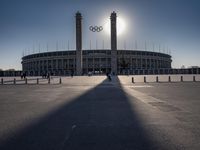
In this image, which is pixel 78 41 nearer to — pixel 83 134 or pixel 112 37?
pixel 112 37

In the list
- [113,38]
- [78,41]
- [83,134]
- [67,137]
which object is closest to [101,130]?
[83,134]

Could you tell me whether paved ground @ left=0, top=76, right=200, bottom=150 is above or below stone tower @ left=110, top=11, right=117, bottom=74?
below

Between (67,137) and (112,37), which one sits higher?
(112,37)

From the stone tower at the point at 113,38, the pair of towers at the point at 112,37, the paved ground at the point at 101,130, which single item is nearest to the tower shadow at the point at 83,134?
the paved ground at the point at 101,130

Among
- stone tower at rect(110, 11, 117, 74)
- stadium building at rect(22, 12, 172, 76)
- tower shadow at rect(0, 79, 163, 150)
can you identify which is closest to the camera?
tower shadow at rect(0, 79, 163, 150)

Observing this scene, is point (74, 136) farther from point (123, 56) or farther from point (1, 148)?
point (123, 56)

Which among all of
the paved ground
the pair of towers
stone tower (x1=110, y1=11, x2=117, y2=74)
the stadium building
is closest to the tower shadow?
the paved ground

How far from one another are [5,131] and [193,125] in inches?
214

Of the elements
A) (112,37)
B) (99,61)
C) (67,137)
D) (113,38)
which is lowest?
(67,137)

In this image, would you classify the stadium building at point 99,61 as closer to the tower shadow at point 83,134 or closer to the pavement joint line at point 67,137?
the tower shadow at point 83,134

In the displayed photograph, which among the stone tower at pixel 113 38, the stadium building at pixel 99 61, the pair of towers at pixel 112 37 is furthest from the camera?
the stadium building at pixel 99 61

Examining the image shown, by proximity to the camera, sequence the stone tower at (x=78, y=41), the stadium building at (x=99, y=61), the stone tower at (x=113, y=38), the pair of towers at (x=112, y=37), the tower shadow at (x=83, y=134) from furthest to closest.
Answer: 1. the stadium building at (x=99, y=61)
2. the stone tower at (x=113, y=38)
3. the pair of towers at (x=112, y=37)
4. the stone tower at (x=78, y=41)
5. the tower shadow at (x=83, y=134)

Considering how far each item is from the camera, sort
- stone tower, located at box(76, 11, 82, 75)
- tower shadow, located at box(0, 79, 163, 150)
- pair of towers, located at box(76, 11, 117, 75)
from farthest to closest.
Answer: pair of towers, located at box(76, 11, 117, 75) → stone tower, located at box(76, 11, 82, 75) → tower shadow, located at box(0, 79, 163, 150)

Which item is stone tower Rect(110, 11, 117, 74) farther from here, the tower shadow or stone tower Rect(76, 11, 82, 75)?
the tower shadow
